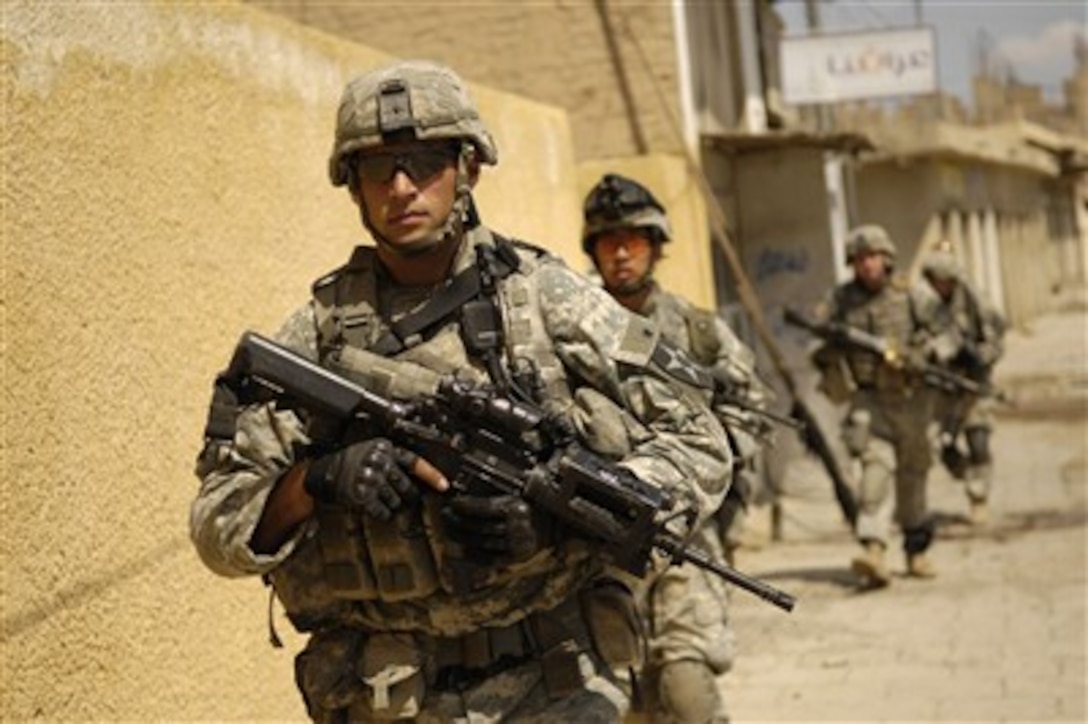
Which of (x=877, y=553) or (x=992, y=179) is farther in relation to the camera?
(x=992, y=179)

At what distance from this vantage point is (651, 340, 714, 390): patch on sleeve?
330cm

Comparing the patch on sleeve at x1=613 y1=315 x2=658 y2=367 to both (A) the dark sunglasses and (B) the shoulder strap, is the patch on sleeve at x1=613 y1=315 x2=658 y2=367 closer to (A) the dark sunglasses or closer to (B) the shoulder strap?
(A) the dark sunglasses

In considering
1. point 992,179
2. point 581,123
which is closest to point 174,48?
point 581,123

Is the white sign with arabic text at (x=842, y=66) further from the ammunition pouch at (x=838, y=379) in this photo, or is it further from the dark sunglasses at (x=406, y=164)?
the dark sunglasses at (x=406, y=164)

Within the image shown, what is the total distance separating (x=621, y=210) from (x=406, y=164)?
2241 mm

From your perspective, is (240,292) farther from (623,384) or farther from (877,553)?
(877,553)

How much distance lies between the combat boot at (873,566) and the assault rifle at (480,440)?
6.35m

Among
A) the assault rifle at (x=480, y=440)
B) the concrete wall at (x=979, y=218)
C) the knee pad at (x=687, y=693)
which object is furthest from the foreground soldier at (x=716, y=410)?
the concrete wall at (x=979, y=218)

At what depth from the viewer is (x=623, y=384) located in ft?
10.8

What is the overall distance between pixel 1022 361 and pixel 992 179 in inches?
270

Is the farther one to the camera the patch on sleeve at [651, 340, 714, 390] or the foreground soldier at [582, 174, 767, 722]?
the foreground soldier at [582, 174, 767, 722]

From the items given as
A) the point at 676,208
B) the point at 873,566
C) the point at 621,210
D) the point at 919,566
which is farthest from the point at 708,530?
the point at 676,208

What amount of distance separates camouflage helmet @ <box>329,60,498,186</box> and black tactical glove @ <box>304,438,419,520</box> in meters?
0.54

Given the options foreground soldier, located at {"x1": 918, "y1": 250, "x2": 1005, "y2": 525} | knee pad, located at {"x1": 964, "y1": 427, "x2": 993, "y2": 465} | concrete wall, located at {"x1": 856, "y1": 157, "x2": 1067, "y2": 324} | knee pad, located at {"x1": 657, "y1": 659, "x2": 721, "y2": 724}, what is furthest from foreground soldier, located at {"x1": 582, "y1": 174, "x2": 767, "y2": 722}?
concrete wall, located at {"x1": 856, "y1": 157, "x2": 1067, "y2": 324}
